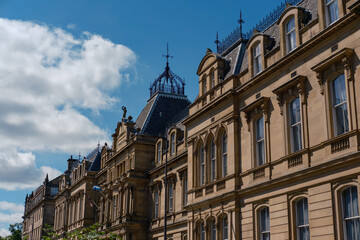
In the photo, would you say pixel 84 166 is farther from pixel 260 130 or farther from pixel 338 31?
pixel 338 31

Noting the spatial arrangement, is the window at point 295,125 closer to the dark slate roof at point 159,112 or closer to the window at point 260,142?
the window at point 260,142

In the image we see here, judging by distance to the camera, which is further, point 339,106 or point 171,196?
point 171,196

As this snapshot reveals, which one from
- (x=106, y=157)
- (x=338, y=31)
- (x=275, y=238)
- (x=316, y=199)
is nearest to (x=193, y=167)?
(x=275, y=238)

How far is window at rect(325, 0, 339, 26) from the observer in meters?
23.2

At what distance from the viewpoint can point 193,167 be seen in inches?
1361

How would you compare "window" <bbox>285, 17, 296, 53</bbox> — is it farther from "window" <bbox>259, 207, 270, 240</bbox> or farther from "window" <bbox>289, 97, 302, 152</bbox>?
"window" <bbox>259, 207, 270, 240</bbox>

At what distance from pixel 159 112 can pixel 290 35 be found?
29.6 metres

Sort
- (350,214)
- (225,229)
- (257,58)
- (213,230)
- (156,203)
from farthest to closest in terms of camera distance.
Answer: (156,203), (213,230), (225,229), (257,58), (350,214)

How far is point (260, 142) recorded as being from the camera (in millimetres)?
28359

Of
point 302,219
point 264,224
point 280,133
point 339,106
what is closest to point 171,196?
point 264,224

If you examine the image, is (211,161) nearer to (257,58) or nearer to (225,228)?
(225,228)

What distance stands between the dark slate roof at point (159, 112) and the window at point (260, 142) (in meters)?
22.5

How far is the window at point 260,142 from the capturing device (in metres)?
28.0

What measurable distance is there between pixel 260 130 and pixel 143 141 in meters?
23.7
